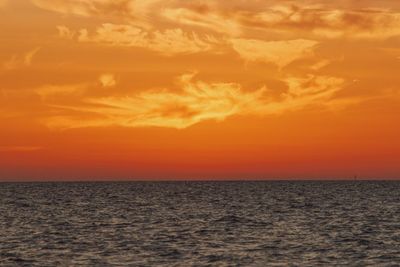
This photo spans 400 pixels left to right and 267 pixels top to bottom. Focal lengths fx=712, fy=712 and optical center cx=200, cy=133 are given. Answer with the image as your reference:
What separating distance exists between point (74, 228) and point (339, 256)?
3337 cm

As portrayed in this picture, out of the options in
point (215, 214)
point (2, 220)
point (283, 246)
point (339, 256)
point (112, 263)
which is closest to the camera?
point (112, 263)

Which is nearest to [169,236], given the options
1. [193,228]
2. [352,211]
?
[193,228]

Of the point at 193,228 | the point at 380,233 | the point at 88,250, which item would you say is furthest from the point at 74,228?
the point at 380,233

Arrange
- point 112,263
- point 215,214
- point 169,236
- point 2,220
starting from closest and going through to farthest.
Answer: point 112,263 → point 169,236 → point 2,220 → point 215,214

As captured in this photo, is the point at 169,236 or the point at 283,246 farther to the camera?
the point at 169,236

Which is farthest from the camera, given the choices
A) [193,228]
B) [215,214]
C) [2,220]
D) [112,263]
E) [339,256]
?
[215,214]

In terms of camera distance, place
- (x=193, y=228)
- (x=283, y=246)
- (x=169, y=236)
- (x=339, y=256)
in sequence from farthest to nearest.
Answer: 1. (x=193, y=228)
2. (x=169, y=236)
3. (x=283, y=246)
4. (x=339, y=256)

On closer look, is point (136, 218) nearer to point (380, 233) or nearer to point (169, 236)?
point (169, 236)

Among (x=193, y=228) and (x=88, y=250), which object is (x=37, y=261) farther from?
(x=193, y=228)

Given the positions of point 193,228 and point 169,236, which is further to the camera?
point 193,228

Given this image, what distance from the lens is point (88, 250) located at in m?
56.4

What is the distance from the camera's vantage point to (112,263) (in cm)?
4947

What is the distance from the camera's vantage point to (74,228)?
3019 inches

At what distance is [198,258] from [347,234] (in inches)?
892
